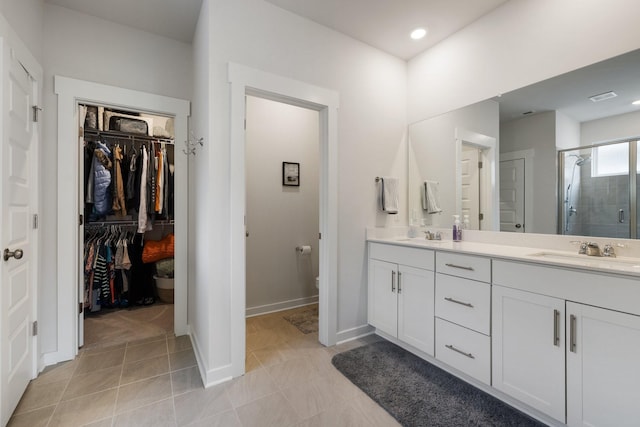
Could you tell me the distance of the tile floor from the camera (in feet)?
5.17

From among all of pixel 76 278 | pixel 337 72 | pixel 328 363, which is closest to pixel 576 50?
pixel 337 72

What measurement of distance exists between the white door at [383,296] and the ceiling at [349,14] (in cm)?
200

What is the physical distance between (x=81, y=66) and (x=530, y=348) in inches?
143

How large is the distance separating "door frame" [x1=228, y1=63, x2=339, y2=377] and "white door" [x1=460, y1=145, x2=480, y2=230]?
1119mm

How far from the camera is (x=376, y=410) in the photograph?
1650mm

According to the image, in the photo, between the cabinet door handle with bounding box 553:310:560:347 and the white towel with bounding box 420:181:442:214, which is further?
the white towel with bounding box 420:181:442:214

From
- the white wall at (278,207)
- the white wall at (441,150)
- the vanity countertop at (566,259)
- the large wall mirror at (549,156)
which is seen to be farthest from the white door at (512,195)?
the white wall at (278,207)

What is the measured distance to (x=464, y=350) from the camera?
183cm

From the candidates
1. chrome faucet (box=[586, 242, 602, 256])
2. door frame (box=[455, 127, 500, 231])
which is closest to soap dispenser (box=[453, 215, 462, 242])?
door frame (box=[455, 127, 500, 231])

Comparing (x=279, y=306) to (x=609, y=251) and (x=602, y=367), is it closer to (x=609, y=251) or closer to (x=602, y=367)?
(x=602, y=367)

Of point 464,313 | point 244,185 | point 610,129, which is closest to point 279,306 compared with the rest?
point 244,185

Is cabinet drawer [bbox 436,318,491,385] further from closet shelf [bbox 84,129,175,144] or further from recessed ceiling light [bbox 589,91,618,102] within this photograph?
closet shelf [bbox 84,129,175,144]

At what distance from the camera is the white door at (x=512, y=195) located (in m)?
2.08

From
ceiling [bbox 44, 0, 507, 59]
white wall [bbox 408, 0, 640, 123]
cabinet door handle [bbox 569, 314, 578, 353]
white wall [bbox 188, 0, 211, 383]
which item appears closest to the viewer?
cabinet door handle [bbox 569, 314, 578, 353]
